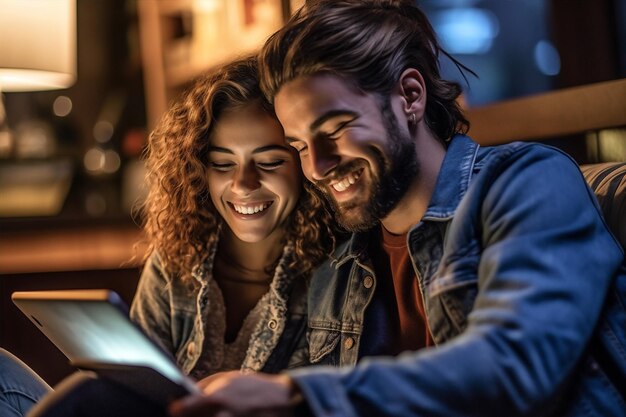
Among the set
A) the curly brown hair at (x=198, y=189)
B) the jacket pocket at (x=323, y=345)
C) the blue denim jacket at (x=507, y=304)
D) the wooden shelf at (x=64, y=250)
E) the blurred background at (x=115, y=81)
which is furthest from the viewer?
the wooden shelf at (x=64, y=250)

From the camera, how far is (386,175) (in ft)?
4.81

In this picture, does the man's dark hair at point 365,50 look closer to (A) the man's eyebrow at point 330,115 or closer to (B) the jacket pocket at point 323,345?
(A) the man's eyebrow at point 330,115

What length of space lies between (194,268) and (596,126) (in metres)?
0.84

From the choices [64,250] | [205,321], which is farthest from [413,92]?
[64,250]

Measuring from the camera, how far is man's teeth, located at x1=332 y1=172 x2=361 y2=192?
148cm

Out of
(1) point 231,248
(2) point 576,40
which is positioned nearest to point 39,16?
(1) point 231,248

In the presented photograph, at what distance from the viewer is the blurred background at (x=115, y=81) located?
244 cm

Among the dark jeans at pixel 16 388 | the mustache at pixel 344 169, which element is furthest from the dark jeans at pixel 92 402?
the mustache at pixel 344 169

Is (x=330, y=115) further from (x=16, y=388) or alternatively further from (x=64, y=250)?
(x=64, y=250)

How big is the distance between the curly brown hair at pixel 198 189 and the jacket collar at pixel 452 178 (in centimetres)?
33

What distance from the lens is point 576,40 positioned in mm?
2369

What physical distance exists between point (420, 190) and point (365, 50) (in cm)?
25

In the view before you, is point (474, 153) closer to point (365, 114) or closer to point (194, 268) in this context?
point (365, 114)

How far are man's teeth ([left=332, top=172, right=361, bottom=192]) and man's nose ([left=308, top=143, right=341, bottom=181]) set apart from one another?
0.11 feet
